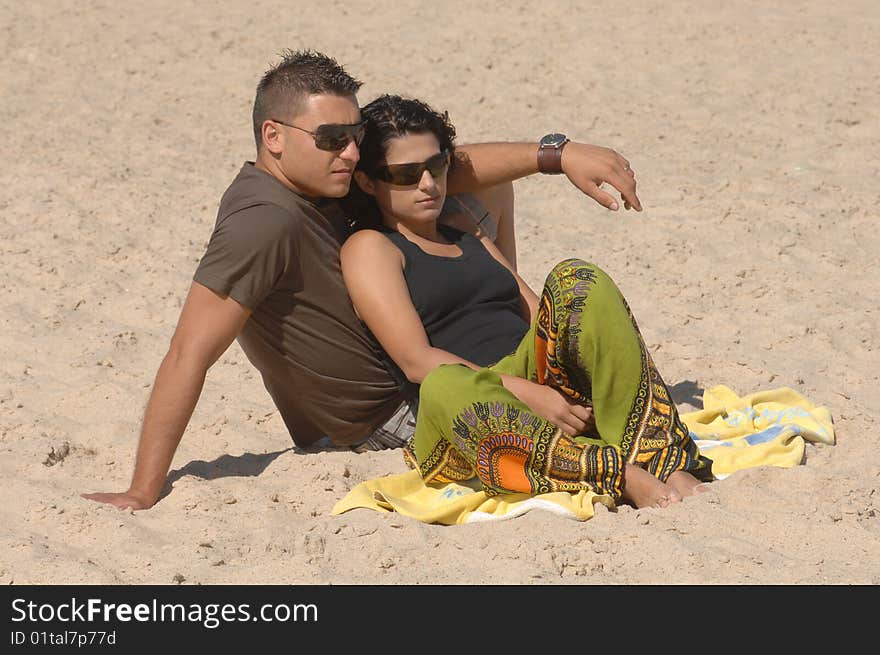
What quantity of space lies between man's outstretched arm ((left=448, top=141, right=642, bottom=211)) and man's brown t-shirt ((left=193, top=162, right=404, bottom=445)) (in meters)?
0.57

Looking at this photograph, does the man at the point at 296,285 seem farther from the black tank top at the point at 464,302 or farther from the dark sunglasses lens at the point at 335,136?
the black tank top at the point at 464,302

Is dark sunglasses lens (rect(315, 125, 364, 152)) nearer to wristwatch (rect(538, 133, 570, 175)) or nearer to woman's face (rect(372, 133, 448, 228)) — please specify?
woman's face (rect(372, 133, 448, 228))

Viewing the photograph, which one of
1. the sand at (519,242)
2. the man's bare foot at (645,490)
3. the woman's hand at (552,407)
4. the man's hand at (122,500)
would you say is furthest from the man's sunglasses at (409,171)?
the man's hand at (122,500)

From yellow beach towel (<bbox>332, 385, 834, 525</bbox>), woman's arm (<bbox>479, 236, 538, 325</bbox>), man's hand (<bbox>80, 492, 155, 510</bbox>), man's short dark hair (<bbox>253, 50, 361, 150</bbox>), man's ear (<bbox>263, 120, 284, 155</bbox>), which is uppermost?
man's short dark hair (<bbox>253, 50, 361, 150</bbox>)

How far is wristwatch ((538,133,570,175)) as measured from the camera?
423 cm

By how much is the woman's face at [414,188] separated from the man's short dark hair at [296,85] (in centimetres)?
25

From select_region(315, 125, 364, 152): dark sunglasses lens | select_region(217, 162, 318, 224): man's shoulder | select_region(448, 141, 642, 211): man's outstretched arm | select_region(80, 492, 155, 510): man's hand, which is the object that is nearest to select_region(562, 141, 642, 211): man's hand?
select_region(448, 141, 642, 211): man's outstretched arm

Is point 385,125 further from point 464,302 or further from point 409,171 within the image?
point 464,302

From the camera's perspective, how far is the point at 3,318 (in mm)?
5547

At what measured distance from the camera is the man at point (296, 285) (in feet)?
11.9

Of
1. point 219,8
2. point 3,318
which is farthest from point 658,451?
point 219,8

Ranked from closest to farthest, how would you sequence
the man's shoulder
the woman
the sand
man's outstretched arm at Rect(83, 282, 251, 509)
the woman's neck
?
the sand → the woman → man's outstretched arm at Rect(83, 282, 251, 509) → the man's shoulder → the woman's neck

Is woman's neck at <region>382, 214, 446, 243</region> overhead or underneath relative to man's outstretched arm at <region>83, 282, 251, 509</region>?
overhead

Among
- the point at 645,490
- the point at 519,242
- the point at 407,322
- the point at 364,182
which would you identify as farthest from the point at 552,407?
the point at 519,242
